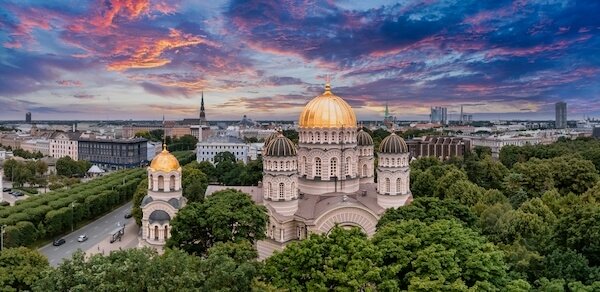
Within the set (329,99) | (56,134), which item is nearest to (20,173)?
(56,134)

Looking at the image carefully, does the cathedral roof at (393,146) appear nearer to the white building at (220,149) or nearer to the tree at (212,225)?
the tree at (212,225)

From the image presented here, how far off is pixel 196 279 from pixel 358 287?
7455 mm

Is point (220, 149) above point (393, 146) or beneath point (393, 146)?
beneath

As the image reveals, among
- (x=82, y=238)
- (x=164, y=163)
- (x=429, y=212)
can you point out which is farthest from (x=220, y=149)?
(x=429, y=212)

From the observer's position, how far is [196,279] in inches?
854

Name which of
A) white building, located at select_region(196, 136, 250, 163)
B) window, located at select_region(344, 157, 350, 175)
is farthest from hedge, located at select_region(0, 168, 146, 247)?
white building, located at select_region(196, 136, 250, 163)

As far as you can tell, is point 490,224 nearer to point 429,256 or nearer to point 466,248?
point 466,248

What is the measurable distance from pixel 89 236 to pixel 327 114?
2971 cm

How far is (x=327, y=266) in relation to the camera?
2381 cm

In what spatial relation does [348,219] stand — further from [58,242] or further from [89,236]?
[58,242]

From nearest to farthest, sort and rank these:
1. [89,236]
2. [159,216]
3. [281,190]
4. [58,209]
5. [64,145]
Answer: [159,216] < [281,190] < [89,236] < [58,209] < [64,145]

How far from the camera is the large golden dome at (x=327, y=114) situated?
4588cm

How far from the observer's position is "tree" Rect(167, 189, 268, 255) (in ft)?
111

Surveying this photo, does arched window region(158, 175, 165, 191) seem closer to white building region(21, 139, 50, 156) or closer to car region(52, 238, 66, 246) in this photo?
car region(52, 238, 66, 246)
